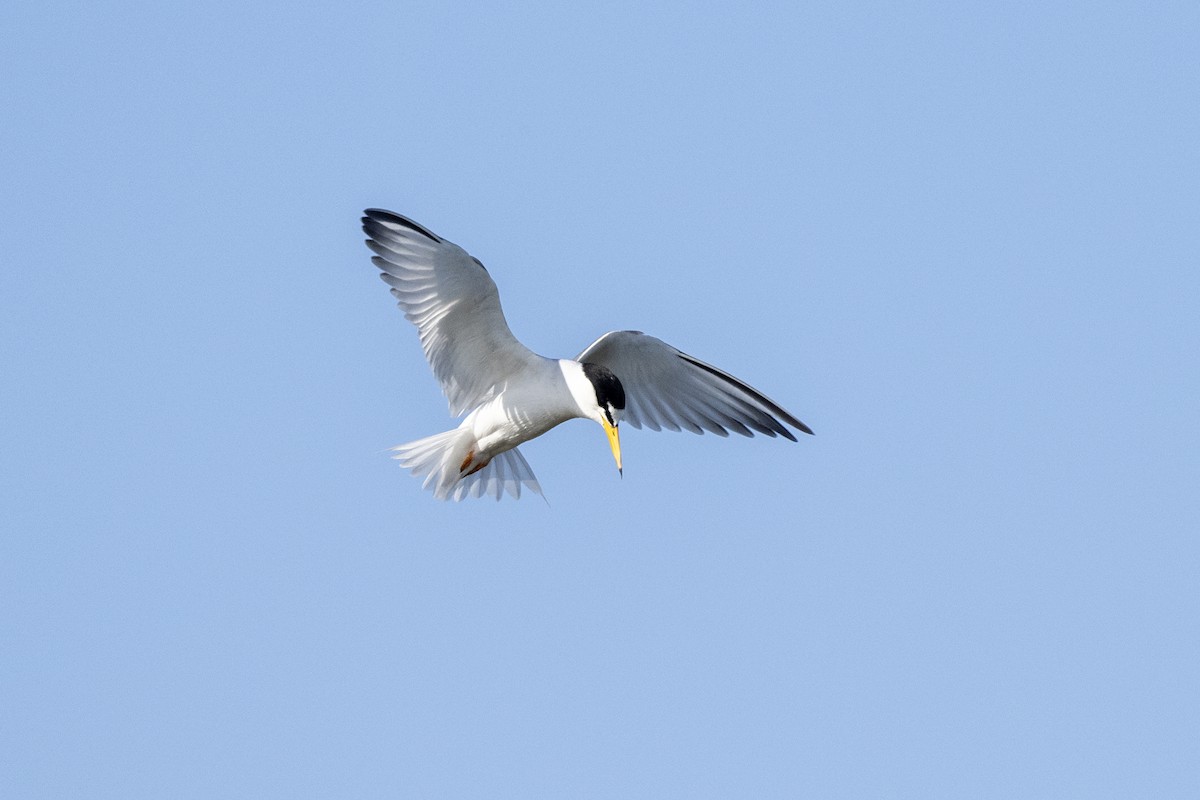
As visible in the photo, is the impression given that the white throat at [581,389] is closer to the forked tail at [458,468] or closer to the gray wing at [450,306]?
the gray wing at [450,306]

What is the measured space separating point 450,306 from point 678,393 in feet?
7.24

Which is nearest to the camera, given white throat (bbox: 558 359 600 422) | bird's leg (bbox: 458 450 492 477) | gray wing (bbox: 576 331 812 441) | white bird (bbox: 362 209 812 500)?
white throat (bbox: 558 359 600 422)

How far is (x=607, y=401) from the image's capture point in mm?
11844

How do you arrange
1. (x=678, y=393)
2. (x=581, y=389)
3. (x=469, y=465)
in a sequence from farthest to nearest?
1. (x=678, y=393)
2. (x=469, y=465)
3. (x=581, y=389)

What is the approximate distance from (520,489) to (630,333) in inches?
90.1

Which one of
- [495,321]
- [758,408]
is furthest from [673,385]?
[495,321]

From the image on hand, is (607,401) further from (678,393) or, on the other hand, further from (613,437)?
(678,393)

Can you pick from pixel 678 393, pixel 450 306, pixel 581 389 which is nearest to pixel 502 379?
pixel 450 306

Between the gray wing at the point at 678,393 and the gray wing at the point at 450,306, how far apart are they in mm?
689

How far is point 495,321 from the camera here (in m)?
12.5

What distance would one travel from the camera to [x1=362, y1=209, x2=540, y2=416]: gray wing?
12148 millimetres

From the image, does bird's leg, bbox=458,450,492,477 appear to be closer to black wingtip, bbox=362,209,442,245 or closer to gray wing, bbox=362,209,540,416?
gray wing, bbox=362,209,540,416

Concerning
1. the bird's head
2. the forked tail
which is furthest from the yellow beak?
the forked tail

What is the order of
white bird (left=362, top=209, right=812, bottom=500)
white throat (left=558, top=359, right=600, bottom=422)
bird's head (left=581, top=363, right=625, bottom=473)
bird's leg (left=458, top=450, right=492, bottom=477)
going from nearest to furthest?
bird's head (left=581, top=363, right=625, bottom=473), white throat (left=558, top=359, right=600, bottom=422), white bird (left=362, top=209, right=812, bottom=500), bird's leg (left=458, top=450, right=492, bottom=477)
